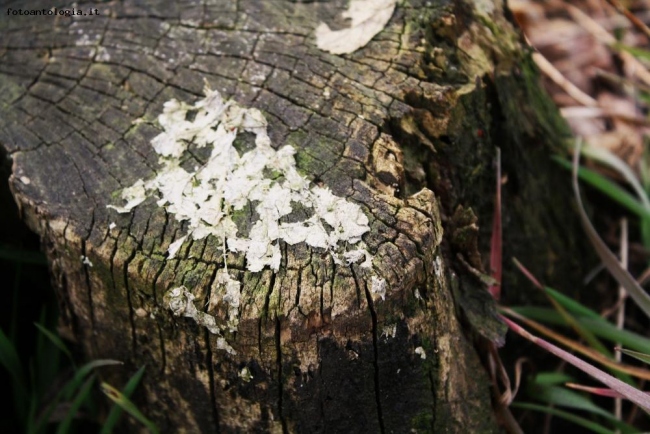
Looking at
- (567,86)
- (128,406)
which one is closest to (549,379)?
(128,406)

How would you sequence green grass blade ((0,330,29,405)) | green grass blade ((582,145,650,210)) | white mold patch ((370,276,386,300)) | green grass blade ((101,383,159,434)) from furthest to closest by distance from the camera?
green grass blade ((582,145,650,210)) → green grass blade ((0,330,29,405)) → green grass blade ((101,383,159,434)) → white mold patch ((370,276,386,300))

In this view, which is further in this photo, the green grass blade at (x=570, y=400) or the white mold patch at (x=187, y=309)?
the green grass blade at (x=570, y=400)

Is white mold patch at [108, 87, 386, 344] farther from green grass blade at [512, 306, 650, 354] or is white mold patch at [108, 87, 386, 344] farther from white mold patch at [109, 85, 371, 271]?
green grass blade at [512, 306, 650, 354]

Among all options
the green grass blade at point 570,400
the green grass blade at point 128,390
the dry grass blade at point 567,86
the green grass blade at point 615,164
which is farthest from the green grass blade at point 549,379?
the dry grass blade at point 567,86

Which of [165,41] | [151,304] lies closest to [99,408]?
[151,304]

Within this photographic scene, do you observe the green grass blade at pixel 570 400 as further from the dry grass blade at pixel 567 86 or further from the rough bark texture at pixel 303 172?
the dry grass blade at pixel 567 86

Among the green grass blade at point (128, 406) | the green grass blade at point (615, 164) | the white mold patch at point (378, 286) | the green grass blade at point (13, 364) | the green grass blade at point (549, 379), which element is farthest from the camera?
the green grass blade at point (615, 164)

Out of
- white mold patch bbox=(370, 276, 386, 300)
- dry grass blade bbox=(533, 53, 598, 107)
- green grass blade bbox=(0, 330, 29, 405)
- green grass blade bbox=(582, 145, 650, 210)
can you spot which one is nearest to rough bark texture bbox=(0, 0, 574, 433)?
white mold patch bbox=(370, 276, 386, 300)

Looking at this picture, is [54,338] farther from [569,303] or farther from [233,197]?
[569,303]

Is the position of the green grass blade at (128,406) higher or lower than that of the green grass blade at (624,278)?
lower
